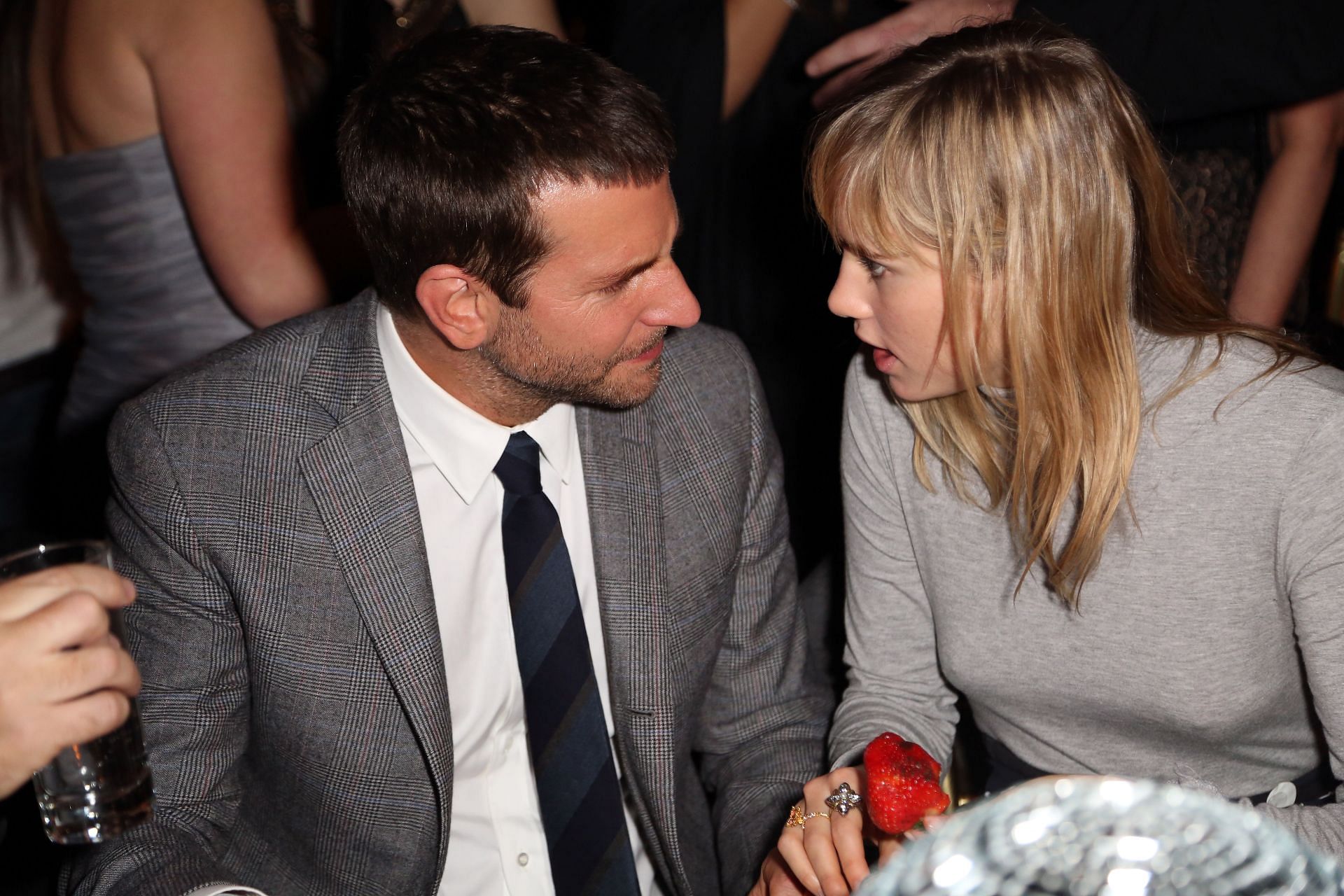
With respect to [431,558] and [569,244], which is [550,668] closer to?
[431,558]

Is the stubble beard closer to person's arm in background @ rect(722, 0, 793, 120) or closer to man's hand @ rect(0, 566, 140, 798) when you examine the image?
man's hand @ rect(0, 566, 140, 798)

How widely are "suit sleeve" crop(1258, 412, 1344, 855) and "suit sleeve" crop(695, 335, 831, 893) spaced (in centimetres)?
57

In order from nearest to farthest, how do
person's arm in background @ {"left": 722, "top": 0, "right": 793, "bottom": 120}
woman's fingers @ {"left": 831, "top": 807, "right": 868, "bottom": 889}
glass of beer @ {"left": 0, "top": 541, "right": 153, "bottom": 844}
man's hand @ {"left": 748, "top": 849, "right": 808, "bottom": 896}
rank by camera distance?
glass of beer @ {"left": 0, "top": 541, "right": 153, "bottom": 844}
woman's fingers @ {"left": 831, "top": 807, "right": 868, "bottom": 889}
man's hand @ {"left": 748, "top": 849, "right": 808, "bottom": 896}
person's arm in background @ {"left": 722, "top": 0, "right": 793, "bottom": 120}

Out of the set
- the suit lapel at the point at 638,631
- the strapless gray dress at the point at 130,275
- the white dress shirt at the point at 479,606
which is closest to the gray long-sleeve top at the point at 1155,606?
the suit lapel at the point at 638,631

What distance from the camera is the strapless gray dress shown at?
1.87 m

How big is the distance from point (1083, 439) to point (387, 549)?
784mm

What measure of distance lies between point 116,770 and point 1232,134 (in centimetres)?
172

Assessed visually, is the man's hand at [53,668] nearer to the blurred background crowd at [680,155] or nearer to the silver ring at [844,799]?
the silver ring at [844,799]

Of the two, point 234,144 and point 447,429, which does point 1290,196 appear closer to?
point 447,429

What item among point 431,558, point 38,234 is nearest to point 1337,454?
point 431,558

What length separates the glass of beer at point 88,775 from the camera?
37.9 inches

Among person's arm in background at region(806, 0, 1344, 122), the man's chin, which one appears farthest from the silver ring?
person's arm in background at region(806, 0, 1344, 122)

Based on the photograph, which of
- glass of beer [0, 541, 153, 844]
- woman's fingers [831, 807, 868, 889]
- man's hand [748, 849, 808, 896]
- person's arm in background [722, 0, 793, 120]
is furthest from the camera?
person's arm in background [722, 0, 793, 120]

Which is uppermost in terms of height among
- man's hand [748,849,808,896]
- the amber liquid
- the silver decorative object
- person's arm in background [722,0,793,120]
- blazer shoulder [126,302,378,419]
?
person's arm in background [722,0,793,120]
